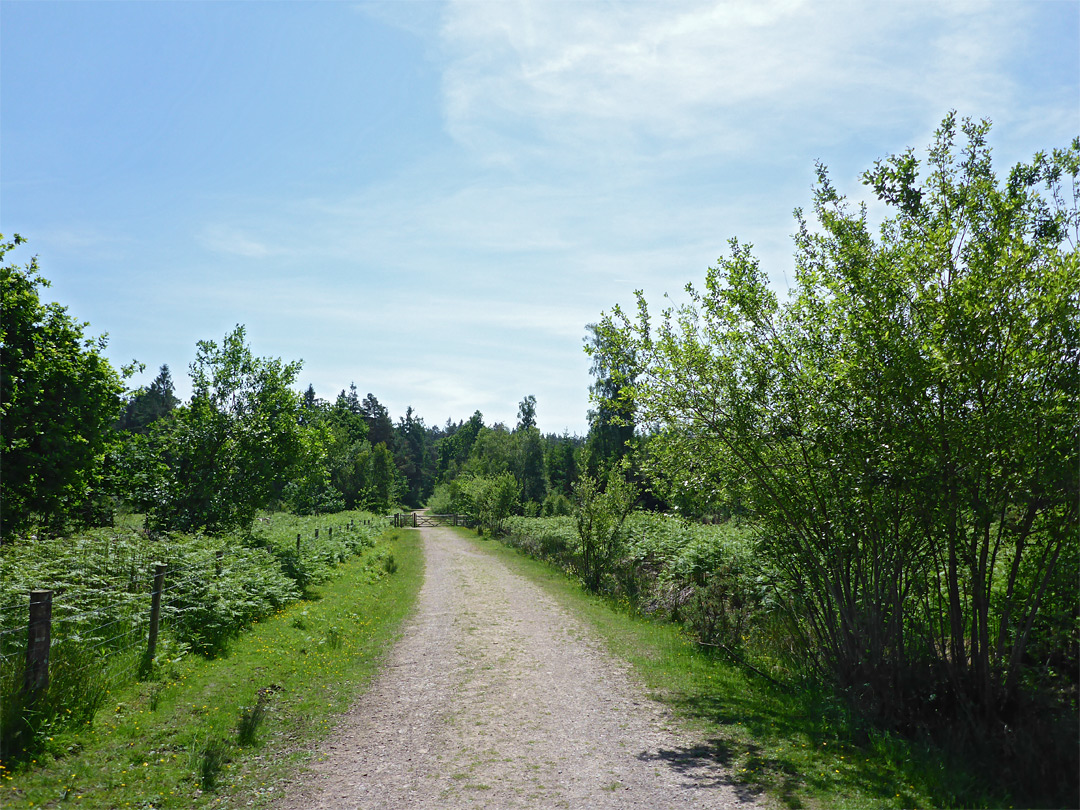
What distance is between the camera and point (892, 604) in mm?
8008

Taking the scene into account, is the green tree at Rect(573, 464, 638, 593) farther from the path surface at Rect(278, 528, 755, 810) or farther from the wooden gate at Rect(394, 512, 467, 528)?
the wooden gate at Rect(394, 512, 467, 528)

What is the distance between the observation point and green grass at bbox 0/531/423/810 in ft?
16.6

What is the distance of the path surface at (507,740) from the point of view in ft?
17.4

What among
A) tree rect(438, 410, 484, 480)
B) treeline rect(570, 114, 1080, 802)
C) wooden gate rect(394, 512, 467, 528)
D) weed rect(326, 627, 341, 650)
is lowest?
wooden gate rect(394, 512, 467, 528)

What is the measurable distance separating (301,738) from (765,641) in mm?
7935

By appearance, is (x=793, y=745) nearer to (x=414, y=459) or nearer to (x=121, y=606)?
(x=121, y=606)

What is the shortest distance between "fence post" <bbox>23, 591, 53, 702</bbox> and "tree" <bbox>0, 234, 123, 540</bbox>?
12.0m

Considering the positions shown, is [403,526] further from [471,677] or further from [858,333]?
[858,333]

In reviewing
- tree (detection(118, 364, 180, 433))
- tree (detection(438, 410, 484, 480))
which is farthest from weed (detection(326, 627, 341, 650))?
tree (detection(438, 410, 484, 480))

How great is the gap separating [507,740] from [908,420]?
5748mm

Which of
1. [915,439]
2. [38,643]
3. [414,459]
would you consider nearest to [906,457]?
[915,439]

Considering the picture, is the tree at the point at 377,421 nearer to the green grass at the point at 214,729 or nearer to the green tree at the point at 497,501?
the green tree at the point at 497,501

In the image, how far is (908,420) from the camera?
6.72 meters

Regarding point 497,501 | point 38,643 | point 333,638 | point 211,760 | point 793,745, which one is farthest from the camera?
point 497,501
